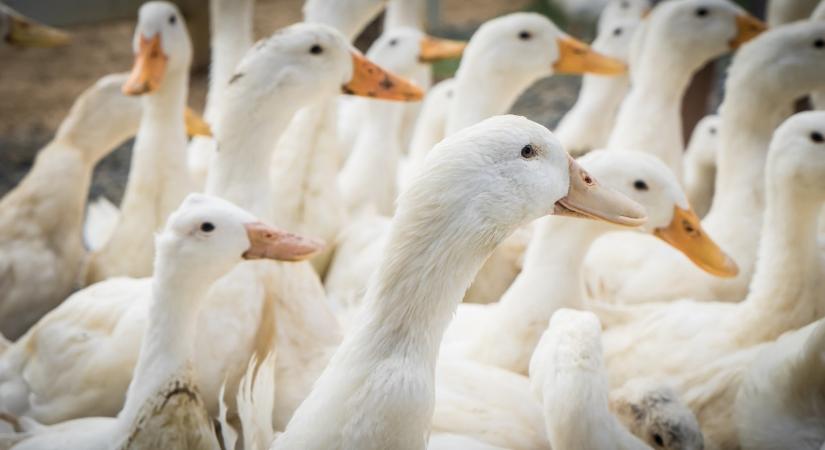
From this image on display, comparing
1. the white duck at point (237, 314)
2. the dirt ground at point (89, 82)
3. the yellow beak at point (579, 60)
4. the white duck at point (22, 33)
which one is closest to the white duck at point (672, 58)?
the yellow beak at point (579, 60)

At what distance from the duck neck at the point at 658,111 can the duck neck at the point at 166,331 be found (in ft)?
7.02

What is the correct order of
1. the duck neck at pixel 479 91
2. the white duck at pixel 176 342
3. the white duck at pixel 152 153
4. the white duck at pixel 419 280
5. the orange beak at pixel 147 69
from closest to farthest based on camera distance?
the white duck at pixel 419 280
the white duck at pixel 176 342
the orange beak at pixel 147 69
the white duck at pixel 152 153
the duck neck at pixel 479 91

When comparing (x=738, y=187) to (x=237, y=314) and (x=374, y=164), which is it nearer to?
(x=374, y=164)

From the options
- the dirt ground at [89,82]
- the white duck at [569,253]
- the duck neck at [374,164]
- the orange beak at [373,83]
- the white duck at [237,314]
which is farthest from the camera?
the dirt ground at [89,82]

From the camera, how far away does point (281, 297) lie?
10.7 ft

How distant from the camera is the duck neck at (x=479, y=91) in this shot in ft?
13.5

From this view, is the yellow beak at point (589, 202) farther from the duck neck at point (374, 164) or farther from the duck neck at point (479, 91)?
the duck neck at point (374, 164)

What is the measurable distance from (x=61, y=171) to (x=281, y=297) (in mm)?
1403

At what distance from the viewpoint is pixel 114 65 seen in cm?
883

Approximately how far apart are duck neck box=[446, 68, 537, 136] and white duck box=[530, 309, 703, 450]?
167 centimetres

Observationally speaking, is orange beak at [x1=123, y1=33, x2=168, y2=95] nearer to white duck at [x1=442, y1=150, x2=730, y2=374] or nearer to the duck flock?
the duck flock

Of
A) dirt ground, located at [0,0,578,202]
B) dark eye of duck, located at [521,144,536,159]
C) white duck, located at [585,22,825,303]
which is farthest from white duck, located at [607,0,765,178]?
dirt ground, located at [0,0,578,202]

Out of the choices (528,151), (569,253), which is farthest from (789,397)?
(528,151)

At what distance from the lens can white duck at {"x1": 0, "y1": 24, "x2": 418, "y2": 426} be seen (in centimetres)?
307
